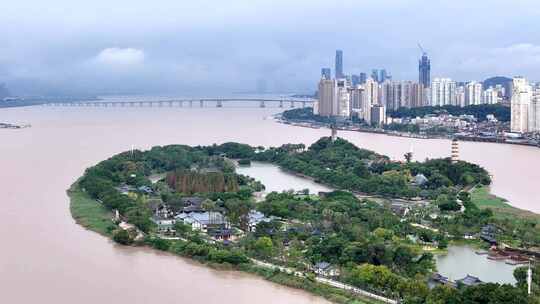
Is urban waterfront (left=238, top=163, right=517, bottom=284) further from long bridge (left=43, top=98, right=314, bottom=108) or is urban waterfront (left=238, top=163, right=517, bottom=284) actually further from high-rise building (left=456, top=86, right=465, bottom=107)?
long bridge (left=43, top=98, right=314, bottom=108)

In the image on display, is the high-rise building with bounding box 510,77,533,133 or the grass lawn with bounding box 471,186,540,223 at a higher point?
the high-rise building with bounding box 510,77,533,133

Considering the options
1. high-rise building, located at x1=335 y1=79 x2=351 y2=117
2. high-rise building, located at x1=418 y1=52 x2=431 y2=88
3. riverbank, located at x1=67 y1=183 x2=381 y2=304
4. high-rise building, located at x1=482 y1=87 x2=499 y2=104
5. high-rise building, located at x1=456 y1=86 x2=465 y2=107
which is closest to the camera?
riverbank, located at x1=67 y1=183 x2=381 y2=304

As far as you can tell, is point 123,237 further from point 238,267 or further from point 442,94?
point 442,94

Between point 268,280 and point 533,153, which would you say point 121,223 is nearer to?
point 268,280

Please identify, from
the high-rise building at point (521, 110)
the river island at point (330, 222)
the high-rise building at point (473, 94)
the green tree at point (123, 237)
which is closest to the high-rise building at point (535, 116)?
the high-rise building at point (521, 110)

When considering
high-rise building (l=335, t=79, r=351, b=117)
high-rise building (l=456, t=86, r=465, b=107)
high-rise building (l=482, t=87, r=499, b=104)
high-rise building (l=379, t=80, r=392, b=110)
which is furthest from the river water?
high-rise building (l=456, t=86, r=465, b=107)

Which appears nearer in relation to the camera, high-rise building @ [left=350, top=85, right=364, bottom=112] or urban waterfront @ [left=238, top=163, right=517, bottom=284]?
urban waterfront @ [left=238, top=163, right=517, bottom=284]
